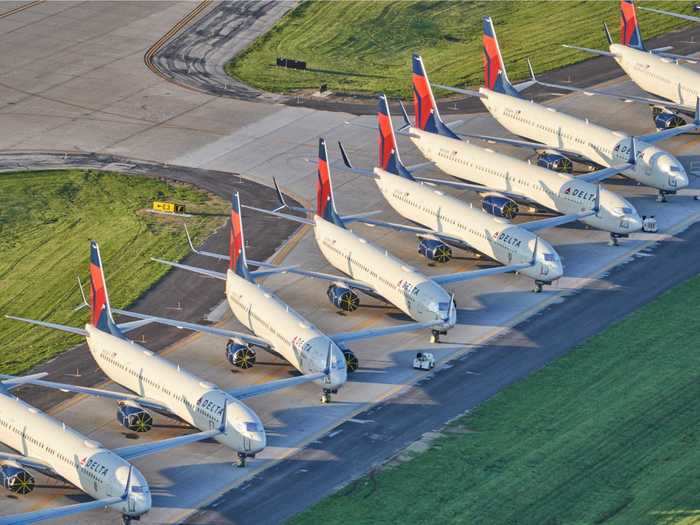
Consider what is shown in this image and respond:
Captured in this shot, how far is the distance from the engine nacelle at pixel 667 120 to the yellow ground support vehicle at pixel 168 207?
49453 mm

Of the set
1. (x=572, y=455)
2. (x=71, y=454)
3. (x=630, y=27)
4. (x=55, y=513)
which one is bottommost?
(x=572, y=455)

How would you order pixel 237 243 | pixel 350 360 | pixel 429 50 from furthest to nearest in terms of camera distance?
pixel 429 50 → pixel 237 243 → pixel 350 360

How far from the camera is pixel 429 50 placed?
192m

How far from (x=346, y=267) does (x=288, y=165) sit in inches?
1259

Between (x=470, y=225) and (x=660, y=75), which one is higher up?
(x=660, y=75)

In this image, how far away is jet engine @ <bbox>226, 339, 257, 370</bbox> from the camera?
119 meters

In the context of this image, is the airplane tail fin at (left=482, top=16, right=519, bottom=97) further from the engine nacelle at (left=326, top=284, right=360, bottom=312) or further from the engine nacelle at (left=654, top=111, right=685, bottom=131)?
the engine nacelle at (left=326, top=284, right=360, bottom=312)

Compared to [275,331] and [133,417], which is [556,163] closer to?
[275,331]

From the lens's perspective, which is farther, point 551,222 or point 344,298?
point 551,222

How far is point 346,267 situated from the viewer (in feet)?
431

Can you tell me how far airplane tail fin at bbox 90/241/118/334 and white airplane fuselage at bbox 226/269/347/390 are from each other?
10716 millimetres

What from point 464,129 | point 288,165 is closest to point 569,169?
point 464,129

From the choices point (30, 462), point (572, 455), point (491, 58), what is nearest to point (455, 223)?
point (491, 58)

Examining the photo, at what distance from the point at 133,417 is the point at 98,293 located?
38.4ft
